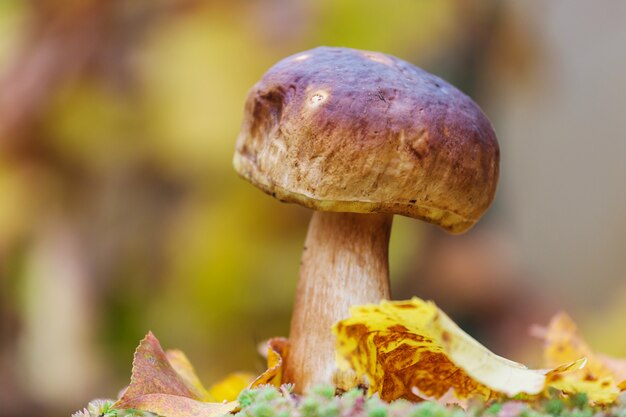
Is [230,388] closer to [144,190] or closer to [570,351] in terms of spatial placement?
[570,351]

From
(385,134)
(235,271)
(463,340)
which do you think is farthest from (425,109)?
(235,271)

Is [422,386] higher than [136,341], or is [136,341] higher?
[422,386]

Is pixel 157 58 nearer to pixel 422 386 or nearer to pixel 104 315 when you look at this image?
pixel 104 315

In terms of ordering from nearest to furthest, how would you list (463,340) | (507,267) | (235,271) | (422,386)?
(463,340) → (422,386) → (235,271) → (507,267)

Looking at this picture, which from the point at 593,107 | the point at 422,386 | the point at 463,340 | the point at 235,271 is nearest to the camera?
the point at 463,340

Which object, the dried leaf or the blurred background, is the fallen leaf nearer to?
the dried leaf

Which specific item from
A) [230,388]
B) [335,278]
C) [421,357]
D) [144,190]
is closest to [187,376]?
[230,388]
